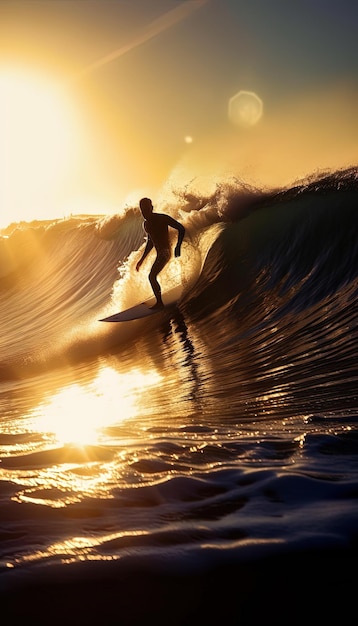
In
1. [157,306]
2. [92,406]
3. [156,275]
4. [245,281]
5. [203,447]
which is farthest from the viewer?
[157,306]

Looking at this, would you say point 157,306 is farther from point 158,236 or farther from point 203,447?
point 203,447

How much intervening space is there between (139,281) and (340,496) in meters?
9.75

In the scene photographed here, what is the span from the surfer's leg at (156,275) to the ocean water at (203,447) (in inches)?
12.2

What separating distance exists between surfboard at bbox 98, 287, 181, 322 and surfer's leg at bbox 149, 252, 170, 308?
0.14 m

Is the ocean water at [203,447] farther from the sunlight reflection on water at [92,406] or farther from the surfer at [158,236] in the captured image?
the surfer at [158,236]

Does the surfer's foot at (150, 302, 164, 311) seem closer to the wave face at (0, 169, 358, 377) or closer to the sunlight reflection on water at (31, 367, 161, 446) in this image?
the wave face at (0, 169, 358, 377)

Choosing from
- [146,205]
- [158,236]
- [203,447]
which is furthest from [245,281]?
[203,447]

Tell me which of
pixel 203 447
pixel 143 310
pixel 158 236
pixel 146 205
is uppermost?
pixel 146 205

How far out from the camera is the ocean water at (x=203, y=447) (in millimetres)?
1615

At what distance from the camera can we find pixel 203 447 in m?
3.04

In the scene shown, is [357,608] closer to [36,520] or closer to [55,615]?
[55,615]

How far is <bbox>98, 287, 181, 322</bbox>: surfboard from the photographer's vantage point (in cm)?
977

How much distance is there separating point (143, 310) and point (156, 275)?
61 centimetres

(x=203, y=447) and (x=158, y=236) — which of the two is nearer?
(x=203, y=447)
